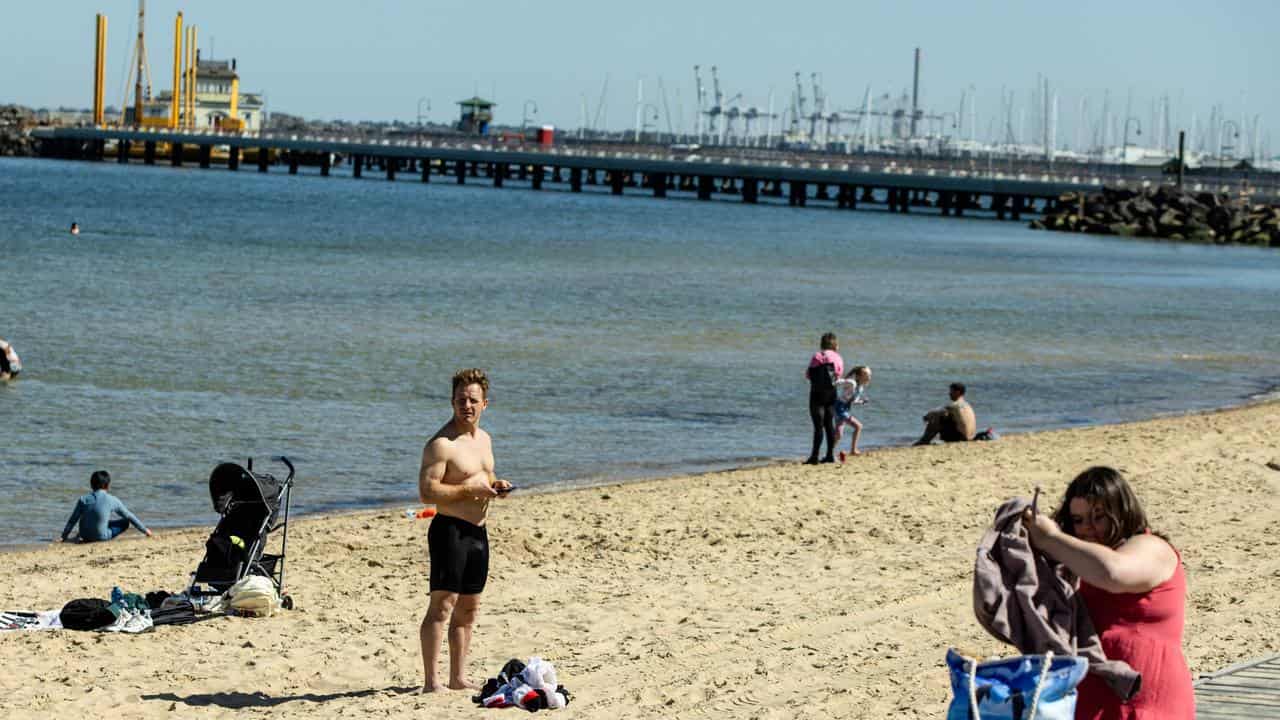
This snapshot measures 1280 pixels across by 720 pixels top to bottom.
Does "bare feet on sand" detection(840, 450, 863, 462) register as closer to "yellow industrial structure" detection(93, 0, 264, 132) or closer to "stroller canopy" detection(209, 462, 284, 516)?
"stroller canopy" detection(209, 462, 284, 516)

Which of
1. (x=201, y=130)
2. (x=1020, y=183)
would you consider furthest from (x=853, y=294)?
(x=201, y=130)

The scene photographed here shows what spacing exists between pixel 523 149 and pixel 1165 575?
123457mm

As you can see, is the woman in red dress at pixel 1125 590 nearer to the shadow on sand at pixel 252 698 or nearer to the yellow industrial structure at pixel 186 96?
the shadow on sand at pixel 252 698

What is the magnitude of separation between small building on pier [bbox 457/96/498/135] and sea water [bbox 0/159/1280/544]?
107421mm

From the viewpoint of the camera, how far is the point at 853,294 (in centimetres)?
4338

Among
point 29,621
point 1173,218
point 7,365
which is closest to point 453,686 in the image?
point 29,621

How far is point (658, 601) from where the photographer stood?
9148 millimetres

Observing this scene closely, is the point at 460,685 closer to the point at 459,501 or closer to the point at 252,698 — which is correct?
the point at 252,698

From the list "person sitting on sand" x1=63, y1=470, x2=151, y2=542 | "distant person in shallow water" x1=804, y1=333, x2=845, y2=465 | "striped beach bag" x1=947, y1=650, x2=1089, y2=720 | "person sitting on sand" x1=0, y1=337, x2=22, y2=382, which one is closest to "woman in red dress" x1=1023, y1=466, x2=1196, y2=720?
"striped beach bag" x1=947, y1=650, x2=1089, y2=720

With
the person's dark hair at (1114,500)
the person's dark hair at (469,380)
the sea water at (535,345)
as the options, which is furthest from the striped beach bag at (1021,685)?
the sea water at (535,345)

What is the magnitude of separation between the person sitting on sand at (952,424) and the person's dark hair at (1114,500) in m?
12.9

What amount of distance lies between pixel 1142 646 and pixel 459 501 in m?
2.99

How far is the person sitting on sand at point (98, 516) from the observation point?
38.9ft

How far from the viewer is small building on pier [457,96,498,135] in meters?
176
